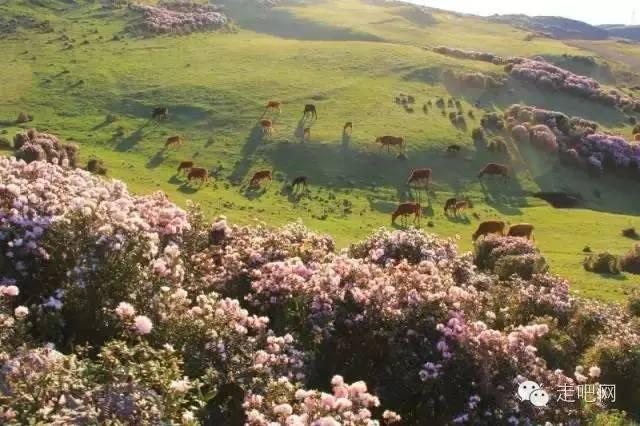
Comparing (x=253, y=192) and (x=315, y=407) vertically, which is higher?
(x=315, y=407)

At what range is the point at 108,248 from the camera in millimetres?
12945

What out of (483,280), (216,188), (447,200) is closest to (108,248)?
(483,280)

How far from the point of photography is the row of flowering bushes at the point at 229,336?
30.6 feet

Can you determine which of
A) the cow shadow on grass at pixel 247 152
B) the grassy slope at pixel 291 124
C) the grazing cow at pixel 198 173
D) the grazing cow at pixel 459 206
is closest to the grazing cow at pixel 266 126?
the cow shadow on grass at pixel 247 152

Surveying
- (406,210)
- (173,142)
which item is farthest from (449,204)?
(173,142)

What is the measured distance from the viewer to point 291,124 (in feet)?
160

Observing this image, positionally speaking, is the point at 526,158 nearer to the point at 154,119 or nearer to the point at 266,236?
the point at 154,119

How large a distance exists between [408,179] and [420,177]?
Answer: 34.1 inches

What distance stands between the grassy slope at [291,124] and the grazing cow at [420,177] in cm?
96

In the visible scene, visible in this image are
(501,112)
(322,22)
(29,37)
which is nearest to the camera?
(501,112)

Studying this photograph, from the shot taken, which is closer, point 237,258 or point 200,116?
point 237,258

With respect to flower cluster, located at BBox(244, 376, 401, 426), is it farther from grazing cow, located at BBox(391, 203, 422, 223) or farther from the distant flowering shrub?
grazing cow, located at BBox(391, 203, 422, 223)

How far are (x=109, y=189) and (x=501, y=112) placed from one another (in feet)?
164

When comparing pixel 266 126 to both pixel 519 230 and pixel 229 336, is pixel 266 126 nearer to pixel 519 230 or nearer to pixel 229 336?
pixel 519 230
